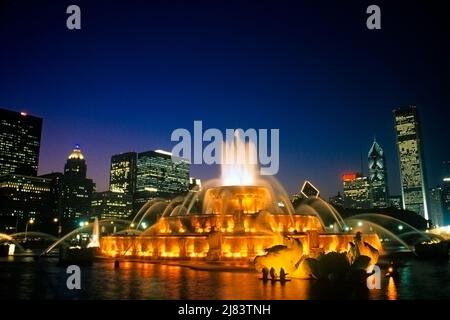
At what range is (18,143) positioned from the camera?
190500 mm

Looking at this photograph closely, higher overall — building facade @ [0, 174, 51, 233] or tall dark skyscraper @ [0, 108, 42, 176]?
tall dark skyscraper @ [0, 108, 42, 176]

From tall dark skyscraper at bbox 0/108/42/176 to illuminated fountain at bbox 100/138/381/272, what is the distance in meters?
173

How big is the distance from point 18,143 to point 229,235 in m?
189

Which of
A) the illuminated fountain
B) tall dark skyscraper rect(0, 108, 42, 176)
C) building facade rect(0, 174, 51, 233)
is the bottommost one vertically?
the illuminated fountain

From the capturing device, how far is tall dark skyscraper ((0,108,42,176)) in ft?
606

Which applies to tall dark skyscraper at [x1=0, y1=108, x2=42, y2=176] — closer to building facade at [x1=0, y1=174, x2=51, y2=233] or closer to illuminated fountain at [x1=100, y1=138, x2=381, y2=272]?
building facade at [x1=0, y1=174, x2=51, y2=233]

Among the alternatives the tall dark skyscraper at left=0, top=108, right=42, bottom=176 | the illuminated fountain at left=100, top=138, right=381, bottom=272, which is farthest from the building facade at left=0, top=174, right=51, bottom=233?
the illuminated fountain at left=100, top=138, right=381, bottom=272

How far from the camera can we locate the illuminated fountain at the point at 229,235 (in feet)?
98.3

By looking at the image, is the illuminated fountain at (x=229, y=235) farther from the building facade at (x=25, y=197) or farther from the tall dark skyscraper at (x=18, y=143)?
the tall dark skyscraper at (x=18, y=143)

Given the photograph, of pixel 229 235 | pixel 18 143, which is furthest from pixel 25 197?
pixel 229 235

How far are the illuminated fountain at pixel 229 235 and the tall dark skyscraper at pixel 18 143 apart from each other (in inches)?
6805

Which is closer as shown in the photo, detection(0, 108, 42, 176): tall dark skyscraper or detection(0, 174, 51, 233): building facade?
detection(0, 174, 51, 233): building facade

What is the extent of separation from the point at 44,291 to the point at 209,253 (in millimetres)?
15259
